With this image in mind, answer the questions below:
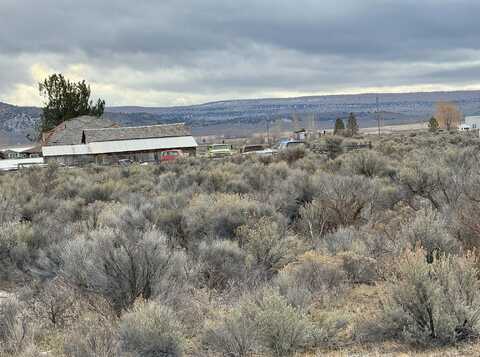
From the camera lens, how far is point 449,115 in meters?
133

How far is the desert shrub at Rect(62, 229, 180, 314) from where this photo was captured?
8.99m

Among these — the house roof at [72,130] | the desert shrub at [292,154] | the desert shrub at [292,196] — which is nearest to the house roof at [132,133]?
the house roof at [72,130]

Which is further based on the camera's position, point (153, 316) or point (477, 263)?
point (477, 263)

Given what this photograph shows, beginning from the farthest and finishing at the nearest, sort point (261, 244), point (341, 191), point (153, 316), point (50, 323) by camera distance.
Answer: point (341, 191) → point (261, 244) → point (50, 323) → point (153, 316)

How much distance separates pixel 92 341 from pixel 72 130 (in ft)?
221

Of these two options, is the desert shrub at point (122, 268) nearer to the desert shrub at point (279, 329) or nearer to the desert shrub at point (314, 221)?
the desert shrub at point (279, 329)

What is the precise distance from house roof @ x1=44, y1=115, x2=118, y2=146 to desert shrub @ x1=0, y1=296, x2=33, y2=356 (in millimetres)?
62445

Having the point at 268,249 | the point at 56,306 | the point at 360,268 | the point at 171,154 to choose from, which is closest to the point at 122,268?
the point at 56,306

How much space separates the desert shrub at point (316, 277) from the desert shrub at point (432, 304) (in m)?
1.58

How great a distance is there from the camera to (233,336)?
6918 mm

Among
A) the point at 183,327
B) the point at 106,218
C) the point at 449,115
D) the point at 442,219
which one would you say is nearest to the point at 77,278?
the point at 183,327

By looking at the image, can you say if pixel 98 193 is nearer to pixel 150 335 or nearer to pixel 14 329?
pixel 14 329

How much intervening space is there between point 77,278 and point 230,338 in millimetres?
3658

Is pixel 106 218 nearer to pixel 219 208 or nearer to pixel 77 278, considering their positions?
pixel 219 208
